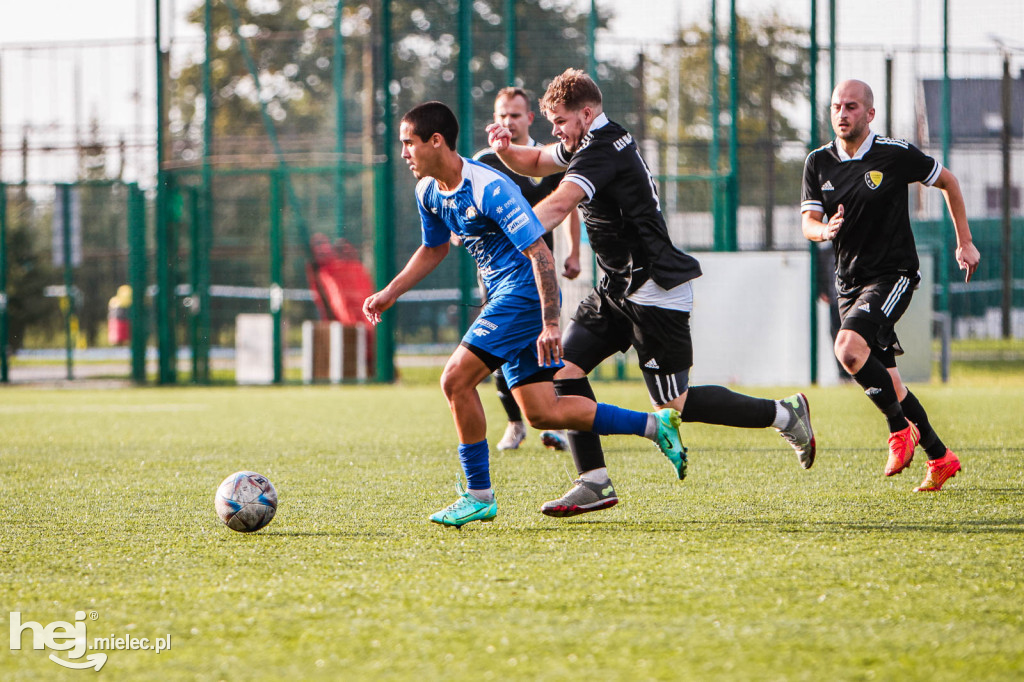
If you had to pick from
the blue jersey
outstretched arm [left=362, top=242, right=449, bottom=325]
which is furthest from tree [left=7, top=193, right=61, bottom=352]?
the blue jersey

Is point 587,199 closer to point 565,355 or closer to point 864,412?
point 565,355

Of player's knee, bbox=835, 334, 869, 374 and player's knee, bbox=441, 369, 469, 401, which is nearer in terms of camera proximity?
player's knee, bbox=441, 369, 469, 401

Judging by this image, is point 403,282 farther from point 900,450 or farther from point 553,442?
point 553,442

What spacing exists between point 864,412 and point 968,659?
7231mm

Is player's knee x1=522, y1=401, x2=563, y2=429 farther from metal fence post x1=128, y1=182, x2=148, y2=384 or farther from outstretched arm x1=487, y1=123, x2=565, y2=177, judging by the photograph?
metal fence post x1=128, y1=182, x2=148, y2=384

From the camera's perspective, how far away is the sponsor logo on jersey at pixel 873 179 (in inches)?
216

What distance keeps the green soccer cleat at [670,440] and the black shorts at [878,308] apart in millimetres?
1399

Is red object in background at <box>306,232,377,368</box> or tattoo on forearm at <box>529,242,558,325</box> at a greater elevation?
red object in background at <box>306,232,377,368</box>

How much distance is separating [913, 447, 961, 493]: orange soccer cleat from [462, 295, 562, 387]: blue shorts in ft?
6.59

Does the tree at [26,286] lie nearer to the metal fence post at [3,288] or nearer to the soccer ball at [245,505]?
the metal fence post at [3,288]

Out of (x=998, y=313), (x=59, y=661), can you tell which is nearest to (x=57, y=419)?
(x=59, y=661)

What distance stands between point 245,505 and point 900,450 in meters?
3.06

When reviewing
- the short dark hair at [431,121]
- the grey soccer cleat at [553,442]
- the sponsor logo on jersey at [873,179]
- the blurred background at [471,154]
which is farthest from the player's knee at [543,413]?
the blurred background at [471,154]

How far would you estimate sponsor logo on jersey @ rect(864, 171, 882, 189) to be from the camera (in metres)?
5.49
